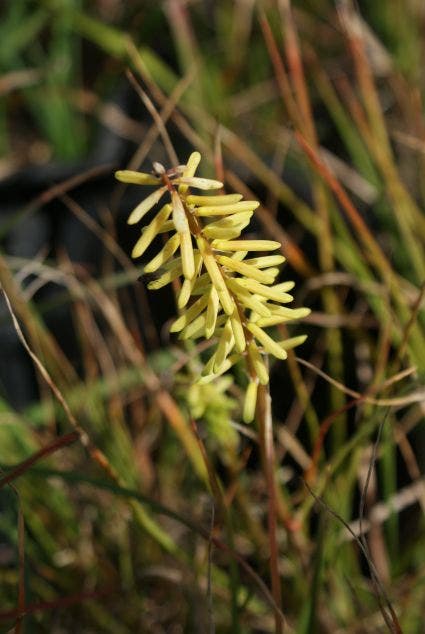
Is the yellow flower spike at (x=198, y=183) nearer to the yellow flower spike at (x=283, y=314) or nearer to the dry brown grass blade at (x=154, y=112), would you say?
the yellow flower spike at (x=283, y=314)

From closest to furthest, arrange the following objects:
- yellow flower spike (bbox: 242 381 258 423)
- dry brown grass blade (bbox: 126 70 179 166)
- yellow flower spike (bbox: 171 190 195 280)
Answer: yellow flower spike (bbox: 171 190 195 280), yellow flower spike (bbox: 242 381 258 423), dry brown grass blade (bbox: 126 70 179 166)

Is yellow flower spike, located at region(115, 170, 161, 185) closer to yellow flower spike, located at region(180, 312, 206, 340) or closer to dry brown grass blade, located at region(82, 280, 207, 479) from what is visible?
yellow flower spike, located at region(180, 312, 206, 340)

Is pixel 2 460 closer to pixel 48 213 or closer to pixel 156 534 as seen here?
pixel 156 534

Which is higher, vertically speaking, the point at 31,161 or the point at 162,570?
the point at 31,161

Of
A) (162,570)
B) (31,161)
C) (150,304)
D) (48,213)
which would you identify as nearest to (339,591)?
(162,570)

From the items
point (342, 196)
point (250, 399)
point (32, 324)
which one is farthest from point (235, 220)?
point (32, 324)

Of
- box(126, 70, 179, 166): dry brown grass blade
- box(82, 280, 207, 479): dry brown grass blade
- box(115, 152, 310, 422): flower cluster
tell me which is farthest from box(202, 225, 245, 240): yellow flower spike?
box(82, 280, 207, 479): dry brown grass blade

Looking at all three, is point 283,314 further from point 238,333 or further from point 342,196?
point 342,196
